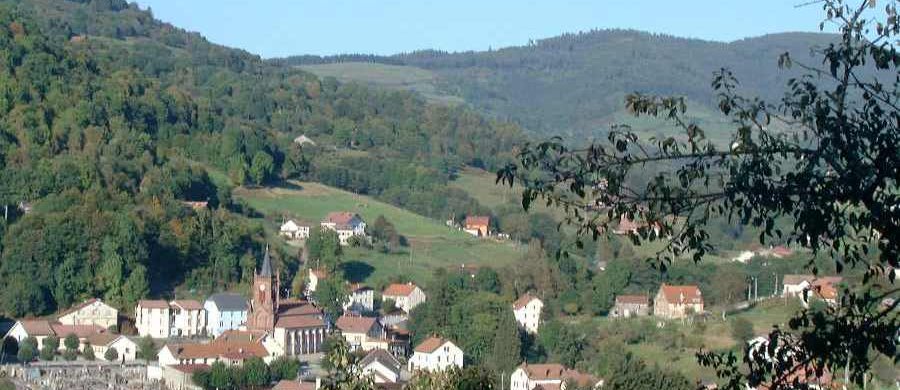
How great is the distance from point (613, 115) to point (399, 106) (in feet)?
167

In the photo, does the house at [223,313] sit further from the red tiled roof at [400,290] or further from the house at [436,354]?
the house at [436,354]

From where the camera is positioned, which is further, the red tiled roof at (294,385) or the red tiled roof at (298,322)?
the red tiled roof at (298,322)

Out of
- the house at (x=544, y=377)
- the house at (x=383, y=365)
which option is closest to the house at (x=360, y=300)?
the house at (x=383, y=365)

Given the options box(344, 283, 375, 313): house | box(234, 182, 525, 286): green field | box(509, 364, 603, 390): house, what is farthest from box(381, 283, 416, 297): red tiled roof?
box(509, 364, 603, 390): house

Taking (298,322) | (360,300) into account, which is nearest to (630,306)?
(360,300)

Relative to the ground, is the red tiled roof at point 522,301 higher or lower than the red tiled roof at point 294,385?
lower

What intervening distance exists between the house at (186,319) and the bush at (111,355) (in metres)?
2.48

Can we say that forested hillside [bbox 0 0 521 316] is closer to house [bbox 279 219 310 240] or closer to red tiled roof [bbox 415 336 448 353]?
house [bbox 279 219 310 240]

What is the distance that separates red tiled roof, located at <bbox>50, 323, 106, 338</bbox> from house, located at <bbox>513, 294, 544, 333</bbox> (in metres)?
10.8

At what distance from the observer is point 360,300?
173 feet

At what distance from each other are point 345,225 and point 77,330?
1742cm

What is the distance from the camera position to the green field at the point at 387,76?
150 m

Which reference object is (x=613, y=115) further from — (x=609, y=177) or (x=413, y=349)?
(x=609, y=177)

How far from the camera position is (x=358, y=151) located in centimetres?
8319
